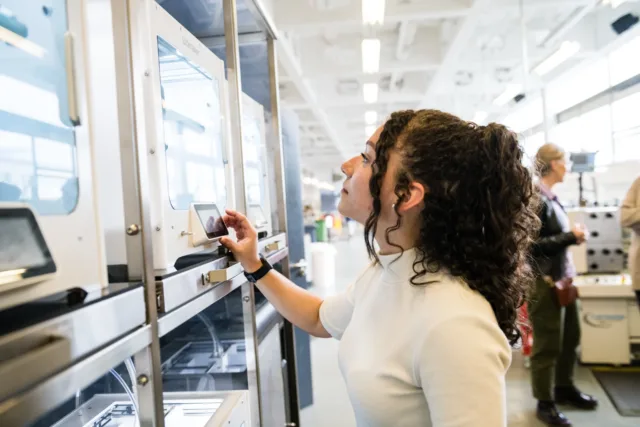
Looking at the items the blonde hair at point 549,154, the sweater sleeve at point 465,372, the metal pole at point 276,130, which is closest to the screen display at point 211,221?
the sweater sleeve at point 465,372

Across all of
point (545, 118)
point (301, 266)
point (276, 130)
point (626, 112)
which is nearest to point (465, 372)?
point (276, 130)

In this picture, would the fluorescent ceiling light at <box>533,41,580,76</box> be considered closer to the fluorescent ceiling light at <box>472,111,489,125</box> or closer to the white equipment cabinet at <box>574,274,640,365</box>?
the white equipment cabinet at <box>574,274,640,365</box>

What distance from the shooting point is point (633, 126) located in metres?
4.62

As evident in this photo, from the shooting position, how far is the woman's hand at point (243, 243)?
129 cm

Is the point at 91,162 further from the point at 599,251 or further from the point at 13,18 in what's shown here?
the point at 599,251

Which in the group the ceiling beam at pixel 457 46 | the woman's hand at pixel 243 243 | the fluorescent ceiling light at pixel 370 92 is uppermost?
the fluorescent ceiling light at pixel 370 92

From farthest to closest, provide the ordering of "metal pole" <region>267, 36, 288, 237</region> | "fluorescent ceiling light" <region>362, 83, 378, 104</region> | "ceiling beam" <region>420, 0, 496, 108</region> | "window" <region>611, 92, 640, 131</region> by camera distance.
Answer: "fluorescent ceiling light" <region>362, 83, 378, 104</region>, "window" <region>611, 92, 640, 131</region>, "ceiling beam" <region>420, 0, 496, 108</region>, "metal pole" <region>267, 36, 288, 237</region>

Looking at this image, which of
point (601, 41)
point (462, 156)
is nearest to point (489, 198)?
point (462, 156)

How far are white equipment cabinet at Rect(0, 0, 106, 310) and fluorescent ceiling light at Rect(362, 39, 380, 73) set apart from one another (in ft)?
11.5

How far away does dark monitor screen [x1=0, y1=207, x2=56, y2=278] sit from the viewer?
49 centimetres

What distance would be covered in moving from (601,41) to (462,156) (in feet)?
15.8

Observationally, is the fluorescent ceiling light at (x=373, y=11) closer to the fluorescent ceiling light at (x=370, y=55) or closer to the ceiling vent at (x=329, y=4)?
the ceiling vent at (x=329, y=4)

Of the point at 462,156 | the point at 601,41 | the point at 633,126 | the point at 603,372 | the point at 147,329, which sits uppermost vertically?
the point at 601,41

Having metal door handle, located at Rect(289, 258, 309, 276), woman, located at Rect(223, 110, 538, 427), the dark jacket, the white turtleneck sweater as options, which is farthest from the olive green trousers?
the white turtleneck sweater
